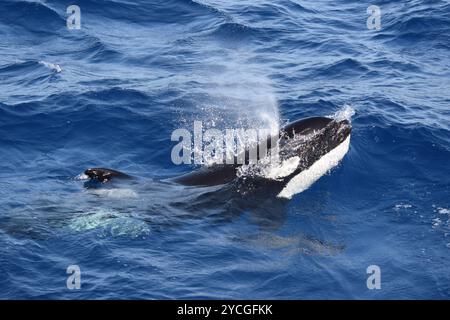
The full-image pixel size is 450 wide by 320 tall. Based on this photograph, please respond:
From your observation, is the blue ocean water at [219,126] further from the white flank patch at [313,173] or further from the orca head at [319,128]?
the orca head at [319,128]

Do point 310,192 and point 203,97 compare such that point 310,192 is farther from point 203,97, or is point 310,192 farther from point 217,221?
point 203,97

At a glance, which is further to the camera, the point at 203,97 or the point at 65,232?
the point at 203,97

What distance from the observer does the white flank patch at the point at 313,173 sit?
81.9 feet

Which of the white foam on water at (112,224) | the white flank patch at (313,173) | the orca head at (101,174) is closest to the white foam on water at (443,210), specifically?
the white flank patch at (313,173)

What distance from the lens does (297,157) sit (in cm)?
2486

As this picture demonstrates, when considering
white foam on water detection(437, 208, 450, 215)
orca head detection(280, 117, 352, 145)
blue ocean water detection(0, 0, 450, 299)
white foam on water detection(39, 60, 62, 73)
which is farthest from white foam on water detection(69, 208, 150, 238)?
white foam on water detection(39, 60, 62, 73)

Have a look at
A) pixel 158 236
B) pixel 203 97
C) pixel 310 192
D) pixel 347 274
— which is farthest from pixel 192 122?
pixel 347 274

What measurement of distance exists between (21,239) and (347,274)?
897 cm

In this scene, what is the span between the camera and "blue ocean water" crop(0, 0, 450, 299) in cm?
2116

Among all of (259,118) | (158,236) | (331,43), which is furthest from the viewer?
(331,43)

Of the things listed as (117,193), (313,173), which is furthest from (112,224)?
(313,173)

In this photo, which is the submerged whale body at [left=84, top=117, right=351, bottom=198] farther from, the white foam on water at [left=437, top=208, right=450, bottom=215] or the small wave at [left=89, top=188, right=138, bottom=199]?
the white foam on water at [left=437, top=208, right=450, bottom=215]

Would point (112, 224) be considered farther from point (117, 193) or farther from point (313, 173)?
point (313, 173)

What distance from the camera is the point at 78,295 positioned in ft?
64.8
